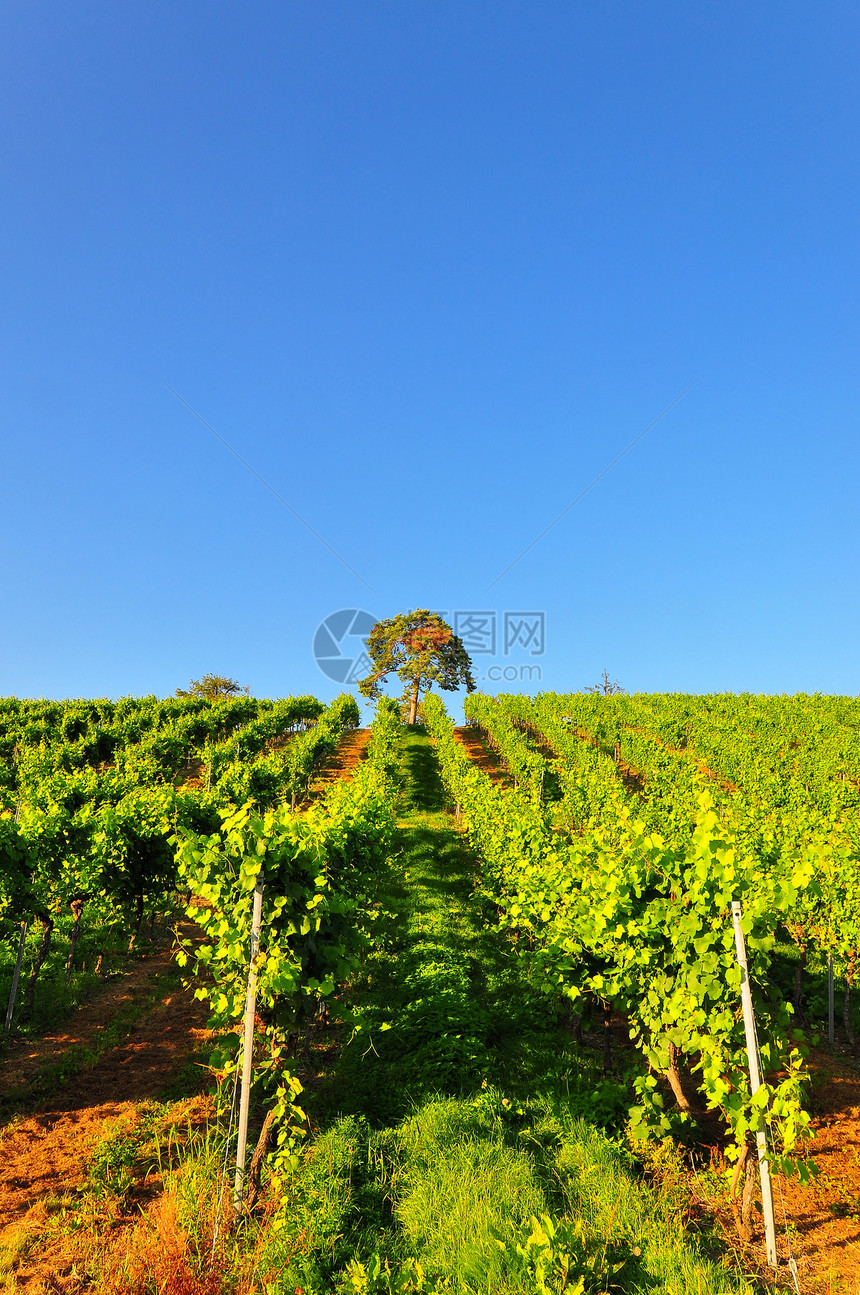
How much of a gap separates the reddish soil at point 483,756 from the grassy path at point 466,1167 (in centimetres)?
1725

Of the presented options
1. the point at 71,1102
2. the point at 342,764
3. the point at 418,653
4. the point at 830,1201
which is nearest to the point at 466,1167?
the point at 830,1201

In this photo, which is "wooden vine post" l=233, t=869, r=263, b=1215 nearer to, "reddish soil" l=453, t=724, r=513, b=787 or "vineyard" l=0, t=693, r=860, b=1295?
"vineyard" l=0, t=693, r=860, b=1295

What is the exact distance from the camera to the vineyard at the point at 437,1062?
4.50 meters

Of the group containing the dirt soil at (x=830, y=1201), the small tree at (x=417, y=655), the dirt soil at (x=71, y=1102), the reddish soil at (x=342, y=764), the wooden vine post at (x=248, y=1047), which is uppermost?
the small tree at (x=417, y=655)

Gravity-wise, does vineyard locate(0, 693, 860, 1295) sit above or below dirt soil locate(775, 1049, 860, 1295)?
above

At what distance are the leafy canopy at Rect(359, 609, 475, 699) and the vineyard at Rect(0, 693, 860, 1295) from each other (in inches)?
1512

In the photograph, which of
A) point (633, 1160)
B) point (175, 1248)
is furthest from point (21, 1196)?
point (633, 1160)

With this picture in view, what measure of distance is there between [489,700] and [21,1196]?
44980 mm

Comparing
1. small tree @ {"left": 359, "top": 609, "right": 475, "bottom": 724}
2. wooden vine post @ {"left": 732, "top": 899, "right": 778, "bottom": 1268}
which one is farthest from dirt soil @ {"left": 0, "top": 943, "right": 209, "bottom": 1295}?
small tree @ {"left": 359, "top": 609, "right": 475, "bottom": 724}

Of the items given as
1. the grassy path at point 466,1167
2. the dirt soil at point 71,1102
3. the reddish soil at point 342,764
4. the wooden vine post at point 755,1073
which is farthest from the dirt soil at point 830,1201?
the reddish soil at point 342,764

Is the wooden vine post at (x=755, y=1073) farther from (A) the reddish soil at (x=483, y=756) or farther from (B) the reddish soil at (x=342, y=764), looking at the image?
(A) the reddish soil at (x=483, y=756)

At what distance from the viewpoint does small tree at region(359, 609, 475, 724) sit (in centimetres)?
5172

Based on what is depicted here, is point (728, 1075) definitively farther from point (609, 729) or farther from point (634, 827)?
point (609, 729)

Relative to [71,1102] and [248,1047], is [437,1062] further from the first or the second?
[71,1102]
